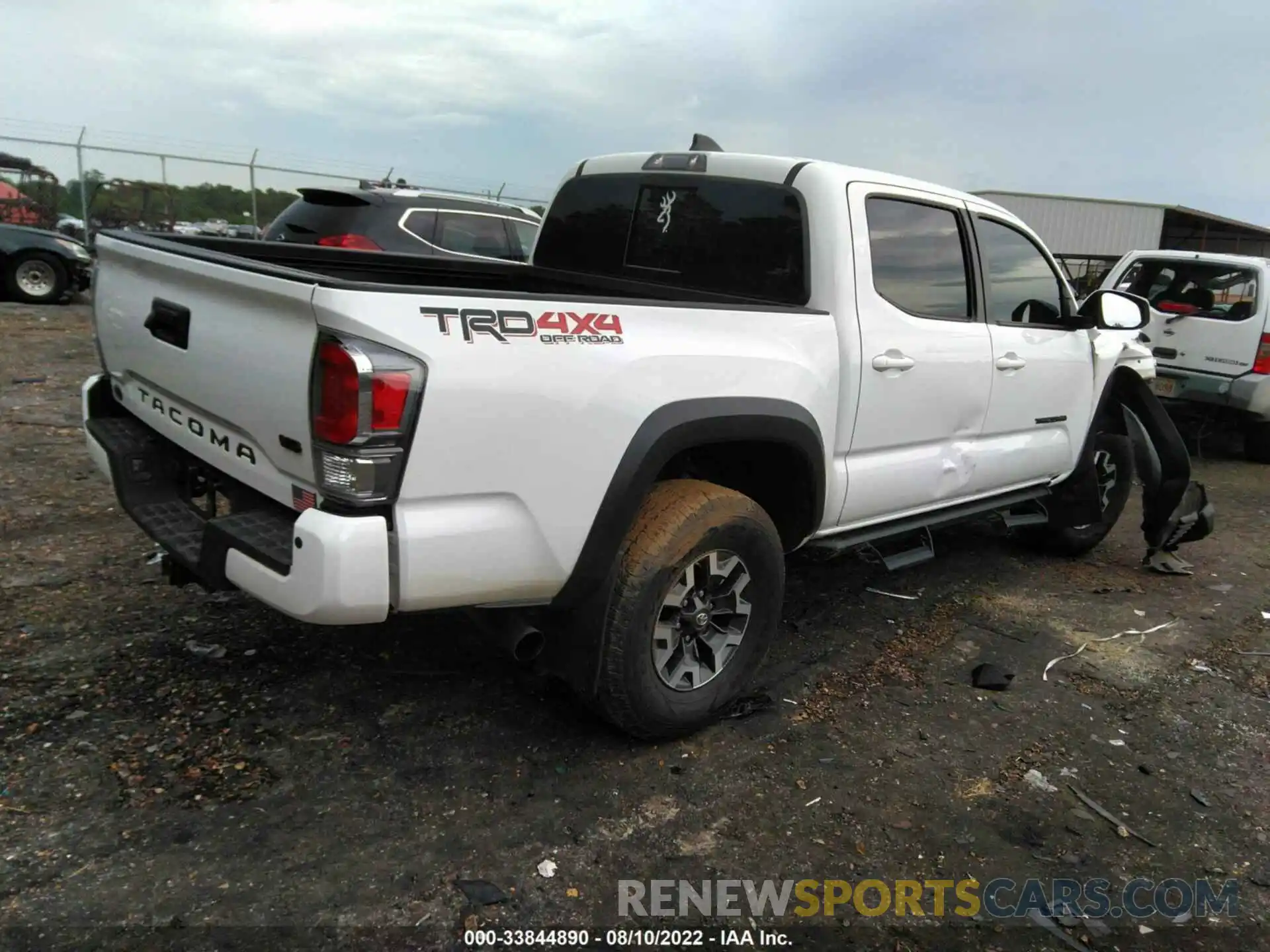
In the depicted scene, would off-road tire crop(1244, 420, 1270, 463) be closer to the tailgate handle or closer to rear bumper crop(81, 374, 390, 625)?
rear bumper crop(81, 374, 390, 625)

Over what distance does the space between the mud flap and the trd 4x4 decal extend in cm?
397

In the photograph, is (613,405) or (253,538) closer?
(253,538)

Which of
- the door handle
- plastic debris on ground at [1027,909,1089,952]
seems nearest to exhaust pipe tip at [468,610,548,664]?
plastic debris on ground at [1027,909,1089,952]

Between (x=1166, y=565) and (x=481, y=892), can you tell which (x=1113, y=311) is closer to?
(x=1166, y=565)

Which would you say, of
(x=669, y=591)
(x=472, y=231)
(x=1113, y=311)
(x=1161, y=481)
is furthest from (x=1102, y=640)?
(x=472, y=231)

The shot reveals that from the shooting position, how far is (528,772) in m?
2.98

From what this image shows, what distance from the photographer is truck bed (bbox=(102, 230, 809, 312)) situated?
338 centimetres

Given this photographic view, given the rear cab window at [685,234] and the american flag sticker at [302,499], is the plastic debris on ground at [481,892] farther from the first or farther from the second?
the rear cab window at [685,234]

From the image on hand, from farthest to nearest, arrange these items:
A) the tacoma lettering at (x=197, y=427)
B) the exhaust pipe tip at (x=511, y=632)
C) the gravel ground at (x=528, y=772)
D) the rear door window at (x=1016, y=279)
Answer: the rear door window at (x=1016, y=279) < the exhaust pipe tip at (x=511, y=632) < the tacoma lettering at (x=197, y=427) < the gravel ground at (x=528, y=772)

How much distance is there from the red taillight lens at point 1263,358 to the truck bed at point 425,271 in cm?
681

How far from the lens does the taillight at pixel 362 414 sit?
7.25 feet

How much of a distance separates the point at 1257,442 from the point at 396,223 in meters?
8.49

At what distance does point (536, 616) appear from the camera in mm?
2832

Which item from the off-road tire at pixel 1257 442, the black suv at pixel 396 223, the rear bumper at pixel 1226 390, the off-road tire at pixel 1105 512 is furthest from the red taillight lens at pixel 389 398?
the off-road tire at pixel 1257 442
